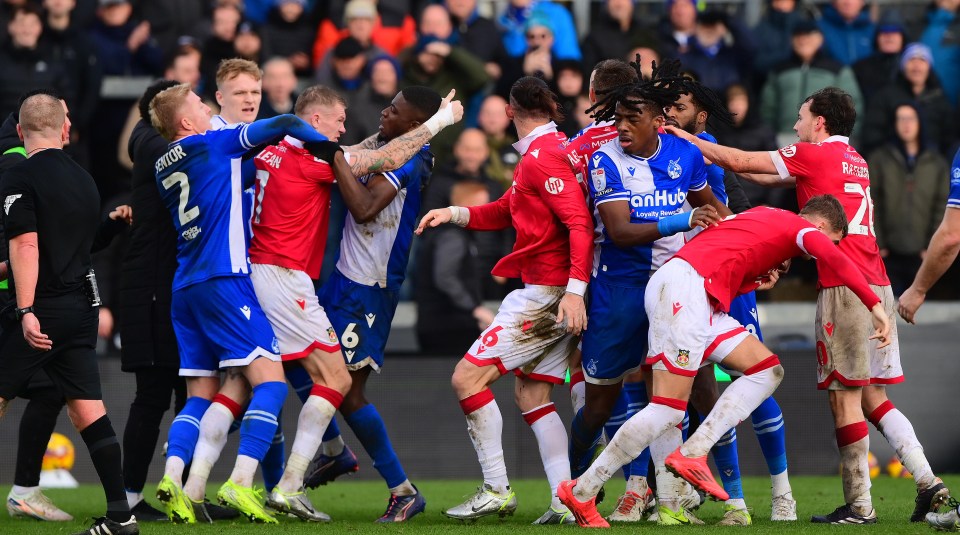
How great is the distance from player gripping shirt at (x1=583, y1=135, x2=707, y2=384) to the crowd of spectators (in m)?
4.43

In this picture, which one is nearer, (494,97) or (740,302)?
(740,302)

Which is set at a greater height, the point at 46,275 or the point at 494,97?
the point at 494,97

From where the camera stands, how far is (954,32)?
49.4ft

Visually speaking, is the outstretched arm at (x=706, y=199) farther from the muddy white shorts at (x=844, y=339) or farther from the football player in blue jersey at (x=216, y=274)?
the football player in blue jersey at (x=216, y=274)

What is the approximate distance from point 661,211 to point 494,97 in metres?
5.86

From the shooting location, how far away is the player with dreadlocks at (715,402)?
8266mm

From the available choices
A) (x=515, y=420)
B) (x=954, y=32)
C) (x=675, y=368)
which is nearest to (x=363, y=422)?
(x=675, y=368)

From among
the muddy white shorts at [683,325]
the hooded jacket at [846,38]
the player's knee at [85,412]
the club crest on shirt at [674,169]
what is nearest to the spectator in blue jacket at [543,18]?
the hooded jacket at [846,38]

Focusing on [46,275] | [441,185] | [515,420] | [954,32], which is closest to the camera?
[46,275]

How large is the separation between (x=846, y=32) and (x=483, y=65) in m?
4.13

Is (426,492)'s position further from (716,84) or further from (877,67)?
(877,67)

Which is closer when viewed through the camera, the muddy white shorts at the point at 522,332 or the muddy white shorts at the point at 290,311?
the muddy white shorts at the point at 522,332

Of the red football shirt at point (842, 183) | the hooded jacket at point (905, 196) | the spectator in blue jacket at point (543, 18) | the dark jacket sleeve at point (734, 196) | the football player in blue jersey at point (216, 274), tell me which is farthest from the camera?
the spectator in blue jacket at point (543, 18)

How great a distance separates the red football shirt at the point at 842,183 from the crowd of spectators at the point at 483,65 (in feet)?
15.7
